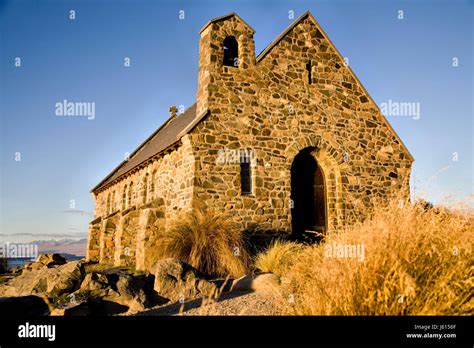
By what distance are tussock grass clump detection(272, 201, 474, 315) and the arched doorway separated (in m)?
8.71

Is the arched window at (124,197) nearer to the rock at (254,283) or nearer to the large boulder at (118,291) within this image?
the large boulder at (118,291)

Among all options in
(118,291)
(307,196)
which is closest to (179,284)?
(118,291)

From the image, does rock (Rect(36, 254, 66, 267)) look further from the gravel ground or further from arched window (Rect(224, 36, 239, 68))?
the gravel ground

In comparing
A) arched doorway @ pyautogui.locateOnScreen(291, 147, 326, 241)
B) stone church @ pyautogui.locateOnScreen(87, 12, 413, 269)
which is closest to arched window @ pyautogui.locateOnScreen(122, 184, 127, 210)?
stone church @ pyautogui.locateOnScreen(87, 12, 413, 269)

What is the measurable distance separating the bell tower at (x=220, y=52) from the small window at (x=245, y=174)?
7.02ft

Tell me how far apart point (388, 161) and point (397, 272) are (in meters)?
12.4

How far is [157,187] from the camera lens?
16.2 m

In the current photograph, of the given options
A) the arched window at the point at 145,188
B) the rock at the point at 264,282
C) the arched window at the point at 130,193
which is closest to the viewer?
the rock at the point at 264,282

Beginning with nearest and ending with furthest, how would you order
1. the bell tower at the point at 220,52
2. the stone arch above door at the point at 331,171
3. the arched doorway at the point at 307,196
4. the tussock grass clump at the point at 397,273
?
the tussock grass clump at the point at 397,273, the bell tower at the point at 220,52, the arched doorway at the point at 307,196, the stone arch above door at the point at 331,171

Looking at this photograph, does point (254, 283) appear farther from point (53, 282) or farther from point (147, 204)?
point (147, 204)

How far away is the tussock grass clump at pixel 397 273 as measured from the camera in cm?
451

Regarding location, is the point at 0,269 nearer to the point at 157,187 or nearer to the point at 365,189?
the point at 157,187

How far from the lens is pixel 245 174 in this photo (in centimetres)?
1323

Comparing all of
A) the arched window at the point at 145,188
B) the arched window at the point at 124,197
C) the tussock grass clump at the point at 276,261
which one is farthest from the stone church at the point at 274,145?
the arched window at the point at 124,197
